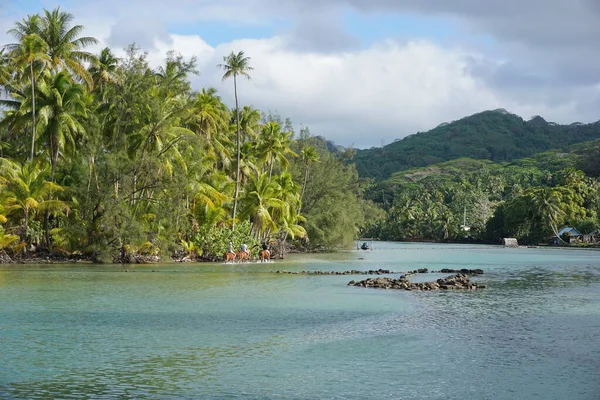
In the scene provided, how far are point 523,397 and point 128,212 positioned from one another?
3454 centimetres

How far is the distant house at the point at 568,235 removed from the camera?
105625 millimetres

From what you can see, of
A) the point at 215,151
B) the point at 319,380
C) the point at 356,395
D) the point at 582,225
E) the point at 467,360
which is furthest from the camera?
the point at 582,225

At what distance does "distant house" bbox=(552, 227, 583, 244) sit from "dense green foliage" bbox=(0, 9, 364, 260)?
71.6m

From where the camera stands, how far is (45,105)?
139ft

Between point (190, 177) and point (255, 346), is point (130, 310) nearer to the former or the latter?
point (255, 346)

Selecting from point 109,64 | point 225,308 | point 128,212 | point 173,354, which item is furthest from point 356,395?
point 109,64

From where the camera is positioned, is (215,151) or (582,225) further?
(582,225)

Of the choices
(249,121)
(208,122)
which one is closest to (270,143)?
(249,121)

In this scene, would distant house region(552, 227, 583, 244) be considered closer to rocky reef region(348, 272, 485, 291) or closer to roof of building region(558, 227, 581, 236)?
roof of building region(558, 227, 581, 236)

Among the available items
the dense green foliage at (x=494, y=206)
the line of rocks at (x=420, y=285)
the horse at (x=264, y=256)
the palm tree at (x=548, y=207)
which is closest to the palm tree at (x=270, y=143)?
the horse at (x=264, y=256)

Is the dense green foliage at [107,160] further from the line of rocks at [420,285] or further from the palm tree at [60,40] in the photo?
the line of rocks at [420,285]

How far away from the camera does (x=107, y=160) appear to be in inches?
1687

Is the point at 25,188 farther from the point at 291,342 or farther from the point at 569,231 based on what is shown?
the point at 569,231

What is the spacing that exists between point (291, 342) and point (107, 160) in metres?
30.3
